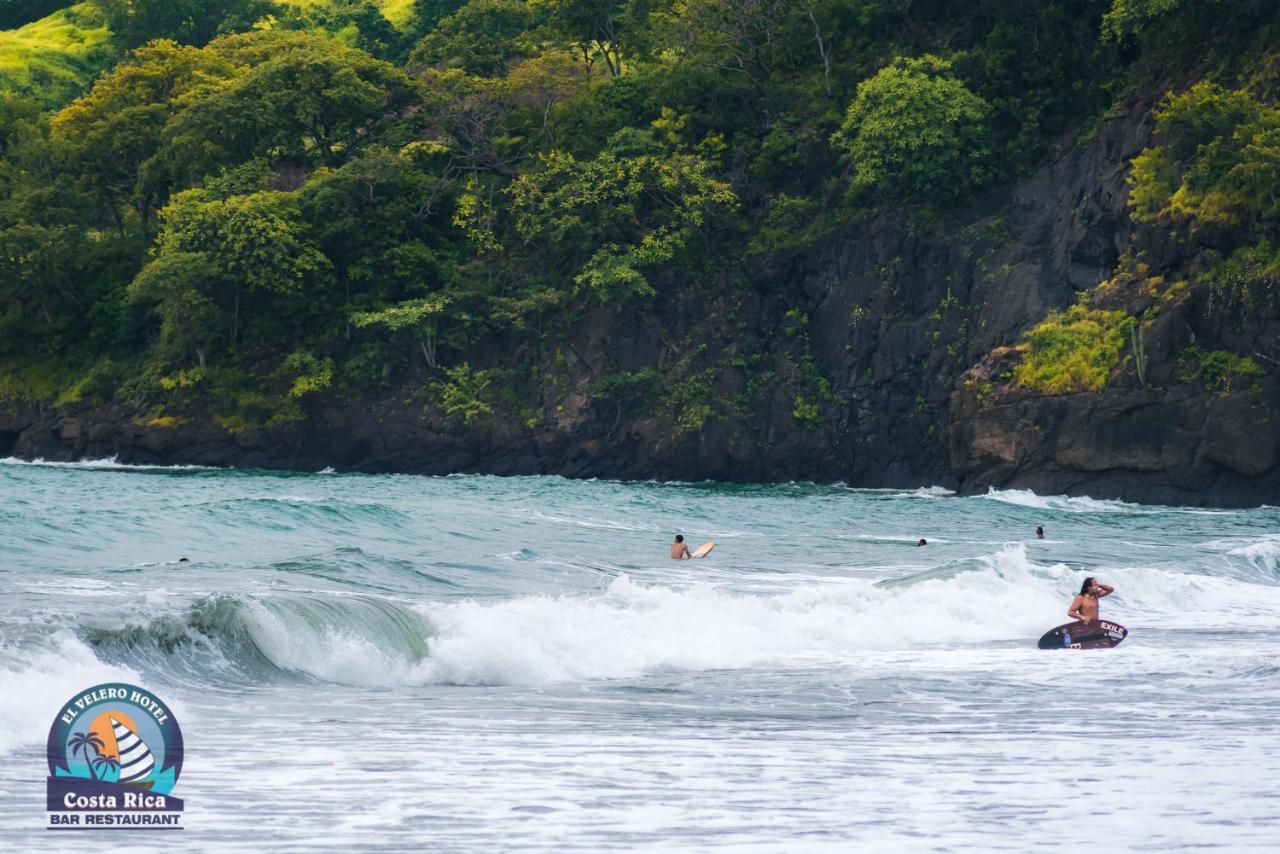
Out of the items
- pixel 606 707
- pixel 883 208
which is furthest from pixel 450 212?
pixel 606 707

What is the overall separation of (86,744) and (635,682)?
516 centimetres

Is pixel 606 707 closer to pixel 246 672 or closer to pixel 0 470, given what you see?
pixel 246 672

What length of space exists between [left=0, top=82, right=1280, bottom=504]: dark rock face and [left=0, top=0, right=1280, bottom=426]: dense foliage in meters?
0.68

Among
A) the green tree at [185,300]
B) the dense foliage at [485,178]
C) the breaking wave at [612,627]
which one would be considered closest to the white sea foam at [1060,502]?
the dense foliage at [485,178]

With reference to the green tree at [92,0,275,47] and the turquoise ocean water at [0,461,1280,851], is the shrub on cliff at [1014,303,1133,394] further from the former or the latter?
the green tree at [92,0,275,47]

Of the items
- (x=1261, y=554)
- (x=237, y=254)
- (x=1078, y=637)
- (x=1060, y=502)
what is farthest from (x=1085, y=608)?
(x=237, y=254)

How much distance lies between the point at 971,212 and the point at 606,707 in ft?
97.1

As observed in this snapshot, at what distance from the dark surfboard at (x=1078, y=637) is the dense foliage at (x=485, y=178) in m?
24.4

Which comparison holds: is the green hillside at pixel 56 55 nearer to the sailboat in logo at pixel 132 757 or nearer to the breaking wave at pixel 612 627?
the breaking wave at pixel 612 627


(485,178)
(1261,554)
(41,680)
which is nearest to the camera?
(41,680)

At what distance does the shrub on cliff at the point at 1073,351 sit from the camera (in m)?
33.5

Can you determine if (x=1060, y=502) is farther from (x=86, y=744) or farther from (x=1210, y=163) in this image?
(x=86, y=744)

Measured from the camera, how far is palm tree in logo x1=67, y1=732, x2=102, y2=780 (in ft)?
27.1

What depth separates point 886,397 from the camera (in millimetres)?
38344
